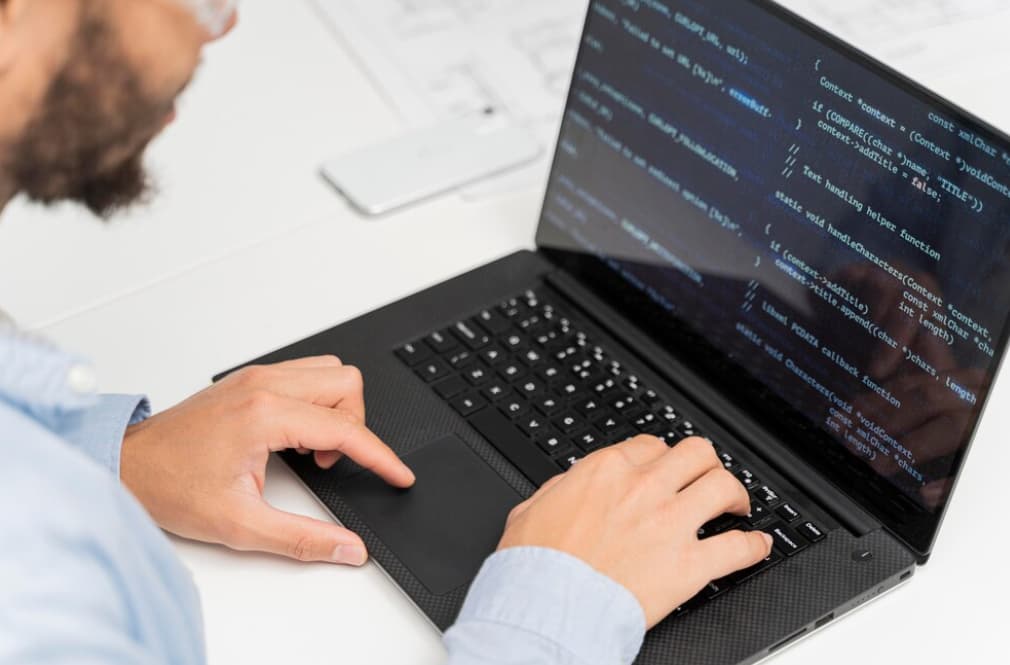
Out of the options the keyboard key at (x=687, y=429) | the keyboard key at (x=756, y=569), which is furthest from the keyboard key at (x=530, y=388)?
the keyboard key at (x=756, y=569)

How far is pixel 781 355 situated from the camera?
0.86 meters

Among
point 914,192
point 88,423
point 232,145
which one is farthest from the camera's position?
point 232,145

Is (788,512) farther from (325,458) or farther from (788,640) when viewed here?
(325,458)

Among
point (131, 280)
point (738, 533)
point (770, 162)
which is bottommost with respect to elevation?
point (131, 280)

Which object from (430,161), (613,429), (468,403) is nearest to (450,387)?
(468,403)

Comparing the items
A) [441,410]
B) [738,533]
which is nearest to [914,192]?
[738,533]

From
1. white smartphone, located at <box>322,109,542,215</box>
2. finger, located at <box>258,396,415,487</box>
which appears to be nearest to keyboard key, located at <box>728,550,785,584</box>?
finger, located at <box>258,396,415,487</box>

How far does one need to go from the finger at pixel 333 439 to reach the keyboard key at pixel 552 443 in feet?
0.31

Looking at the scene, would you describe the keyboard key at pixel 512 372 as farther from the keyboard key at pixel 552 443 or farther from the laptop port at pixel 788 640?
the laptop port at pixel 788 640

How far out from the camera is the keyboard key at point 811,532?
800 mm

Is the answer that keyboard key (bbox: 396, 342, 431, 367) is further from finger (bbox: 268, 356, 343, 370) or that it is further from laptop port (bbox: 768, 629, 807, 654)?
laptop port (bbox: 768, 629, 807, 654)

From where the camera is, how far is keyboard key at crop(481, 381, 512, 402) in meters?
0.91

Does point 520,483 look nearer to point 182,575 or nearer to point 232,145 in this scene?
point 182,575

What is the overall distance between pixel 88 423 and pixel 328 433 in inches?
6.7
